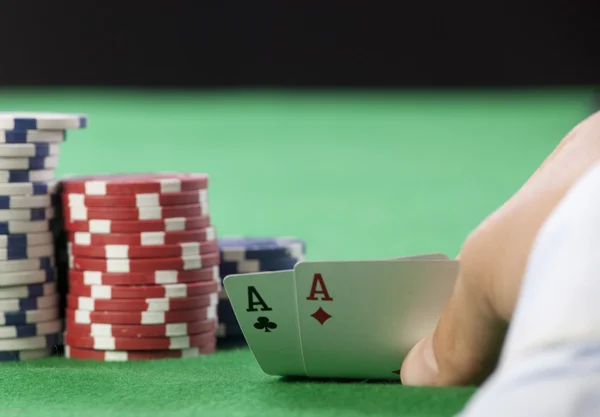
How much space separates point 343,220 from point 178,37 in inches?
349

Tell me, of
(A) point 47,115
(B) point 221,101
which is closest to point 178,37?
(B) point 221,101

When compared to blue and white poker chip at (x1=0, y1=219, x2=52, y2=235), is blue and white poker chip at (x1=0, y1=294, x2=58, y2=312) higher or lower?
lower

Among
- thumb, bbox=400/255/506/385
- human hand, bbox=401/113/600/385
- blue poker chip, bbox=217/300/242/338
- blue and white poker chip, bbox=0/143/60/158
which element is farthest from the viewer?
blue poker chip, bbox=217/300/242/338

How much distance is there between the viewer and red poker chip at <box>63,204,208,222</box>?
118 inches

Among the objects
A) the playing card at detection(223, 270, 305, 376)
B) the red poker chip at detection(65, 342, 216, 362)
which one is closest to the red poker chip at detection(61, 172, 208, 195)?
the red poker chip at detection(65, 342, 216, 362)

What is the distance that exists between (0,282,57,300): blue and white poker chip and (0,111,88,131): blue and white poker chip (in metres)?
0.42

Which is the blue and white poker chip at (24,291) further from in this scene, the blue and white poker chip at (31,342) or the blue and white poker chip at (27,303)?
the blue and white poker chip at (31,342)

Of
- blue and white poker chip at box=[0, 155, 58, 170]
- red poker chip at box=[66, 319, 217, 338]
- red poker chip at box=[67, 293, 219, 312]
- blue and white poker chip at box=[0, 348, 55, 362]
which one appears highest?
blue and white poker chip at box=[0, 155, 58, 170]

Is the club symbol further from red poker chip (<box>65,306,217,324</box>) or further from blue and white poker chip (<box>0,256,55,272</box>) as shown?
blue and white poker chip (<box>0,256,55,272</box>)

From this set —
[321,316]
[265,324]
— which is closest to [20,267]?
[265,324]

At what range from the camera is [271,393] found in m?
2.19

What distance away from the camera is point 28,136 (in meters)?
3.01

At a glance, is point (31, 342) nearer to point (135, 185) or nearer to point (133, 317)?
point (133, 317)

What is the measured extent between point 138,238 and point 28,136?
1.31 feet
